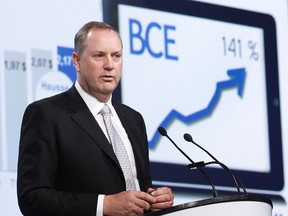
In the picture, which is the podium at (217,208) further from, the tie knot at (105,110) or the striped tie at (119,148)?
the tie knot at (105,110)

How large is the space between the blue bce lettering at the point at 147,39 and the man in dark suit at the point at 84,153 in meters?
1.08

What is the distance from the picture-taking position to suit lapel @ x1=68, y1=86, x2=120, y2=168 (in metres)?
2.79

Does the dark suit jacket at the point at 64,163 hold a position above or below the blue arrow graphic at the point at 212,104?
below

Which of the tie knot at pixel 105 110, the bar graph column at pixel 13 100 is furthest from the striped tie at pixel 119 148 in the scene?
the bar graph column at pixel 13 100

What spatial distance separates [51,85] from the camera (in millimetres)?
3688

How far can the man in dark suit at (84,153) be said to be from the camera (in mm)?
2650

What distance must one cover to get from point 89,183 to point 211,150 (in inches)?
58.9

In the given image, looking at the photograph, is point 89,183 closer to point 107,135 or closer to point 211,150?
point 107,135

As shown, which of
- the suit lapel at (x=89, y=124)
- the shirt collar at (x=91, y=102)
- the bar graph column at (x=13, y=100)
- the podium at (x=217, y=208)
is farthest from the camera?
the bar graph column at (x=13, y=100)

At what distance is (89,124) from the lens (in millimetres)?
2832

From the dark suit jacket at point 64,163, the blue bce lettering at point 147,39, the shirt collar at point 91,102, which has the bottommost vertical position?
the dark suit jacket at point 64,163

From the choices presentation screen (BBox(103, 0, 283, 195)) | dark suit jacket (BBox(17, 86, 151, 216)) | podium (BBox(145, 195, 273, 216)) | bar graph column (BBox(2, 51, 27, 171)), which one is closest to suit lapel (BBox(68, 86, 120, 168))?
dark suit jacket (BBox(17, 86, 151, 216))

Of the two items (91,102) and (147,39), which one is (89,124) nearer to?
(91,102)

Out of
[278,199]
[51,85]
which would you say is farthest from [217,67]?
[51,85]
